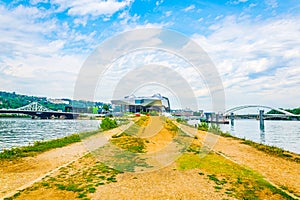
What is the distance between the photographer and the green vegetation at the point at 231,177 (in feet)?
19.6

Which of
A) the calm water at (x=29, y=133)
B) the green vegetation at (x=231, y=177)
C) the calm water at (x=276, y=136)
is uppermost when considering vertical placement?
the green vegetation at (x=231, y=177)

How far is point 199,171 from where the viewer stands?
7.88 metres

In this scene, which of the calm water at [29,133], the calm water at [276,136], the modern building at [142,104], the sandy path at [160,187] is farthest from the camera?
the modern building at [142,104]

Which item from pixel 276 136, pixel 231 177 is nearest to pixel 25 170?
pixel 231 177

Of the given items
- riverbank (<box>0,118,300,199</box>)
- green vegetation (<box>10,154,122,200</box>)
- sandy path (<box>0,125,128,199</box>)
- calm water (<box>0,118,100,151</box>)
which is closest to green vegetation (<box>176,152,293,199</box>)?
riverbank (<box>0,118,300,199</box>)

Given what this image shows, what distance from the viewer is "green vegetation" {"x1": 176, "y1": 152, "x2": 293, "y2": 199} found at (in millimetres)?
5987

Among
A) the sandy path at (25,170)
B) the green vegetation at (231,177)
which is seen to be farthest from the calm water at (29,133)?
the green vegetation at (231,177)

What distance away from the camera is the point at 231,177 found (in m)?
7.23

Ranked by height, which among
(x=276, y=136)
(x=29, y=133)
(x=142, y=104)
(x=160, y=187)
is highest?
(x=142, y=104)

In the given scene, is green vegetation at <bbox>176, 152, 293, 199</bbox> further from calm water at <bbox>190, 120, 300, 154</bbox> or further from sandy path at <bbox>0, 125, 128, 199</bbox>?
calm water at <bbox>190, 120, 300, 154</bbox>

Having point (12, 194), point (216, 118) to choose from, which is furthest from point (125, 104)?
point (12, 194)

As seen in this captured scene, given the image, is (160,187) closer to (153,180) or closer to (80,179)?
(153,180)

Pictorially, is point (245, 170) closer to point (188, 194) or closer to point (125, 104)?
point (188, 194)

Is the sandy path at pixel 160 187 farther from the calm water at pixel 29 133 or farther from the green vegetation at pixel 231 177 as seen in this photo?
the calm water at pixel 29 133
